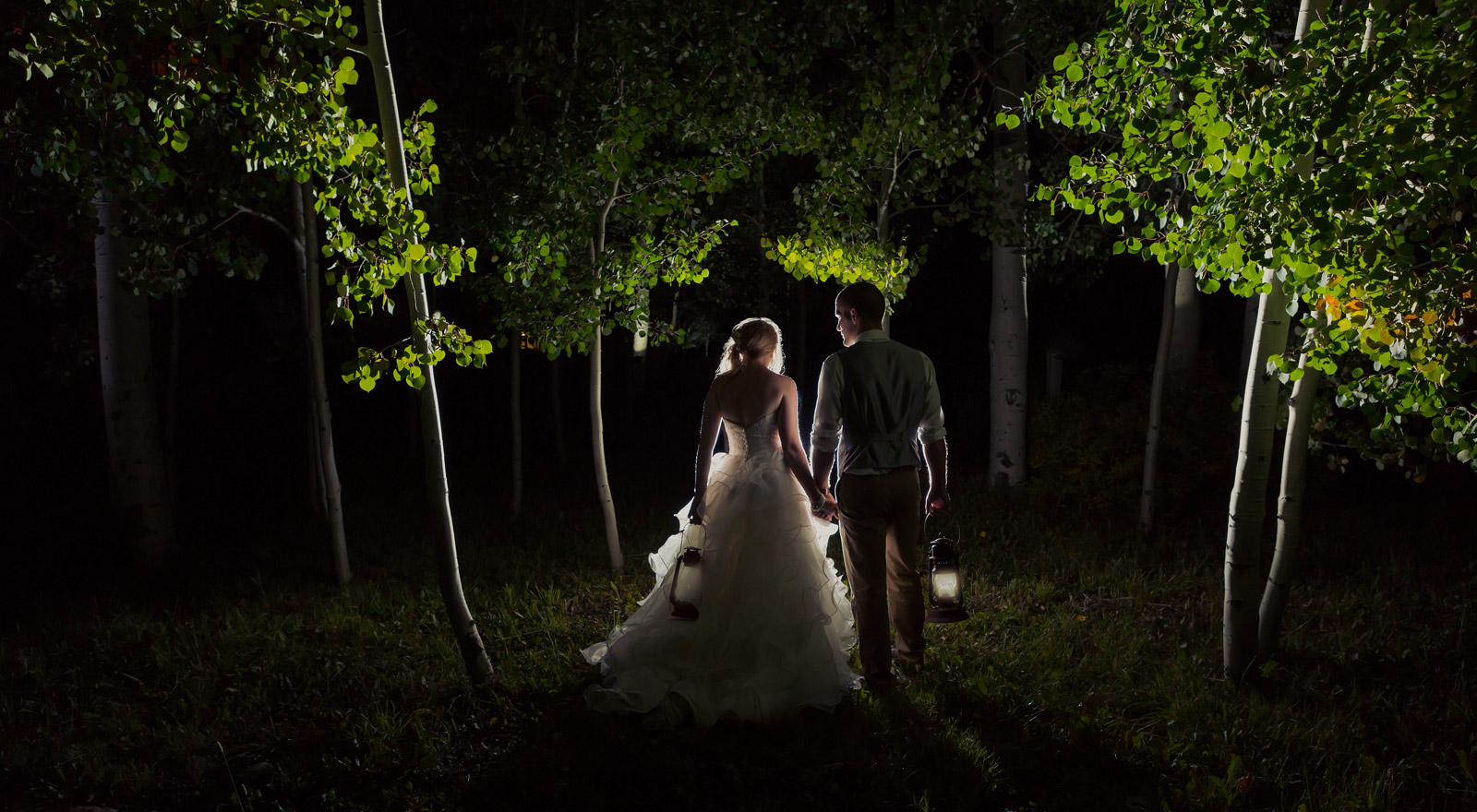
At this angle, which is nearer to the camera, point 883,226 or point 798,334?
point 883,226

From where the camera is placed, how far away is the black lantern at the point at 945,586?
4.39 meters

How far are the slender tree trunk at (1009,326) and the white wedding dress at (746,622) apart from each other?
210 inches

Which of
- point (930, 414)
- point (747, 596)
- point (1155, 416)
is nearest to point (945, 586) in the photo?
point (930, 414)

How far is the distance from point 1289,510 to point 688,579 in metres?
3.41

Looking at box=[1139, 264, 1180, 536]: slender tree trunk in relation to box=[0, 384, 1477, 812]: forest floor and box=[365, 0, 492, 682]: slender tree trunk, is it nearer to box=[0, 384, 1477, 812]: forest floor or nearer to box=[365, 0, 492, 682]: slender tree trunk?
box=[0, 384, 1477, 812]: forest floor

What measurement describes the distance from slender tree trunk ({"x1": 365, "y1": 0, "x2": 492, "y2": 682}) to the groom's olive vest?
7.20ft

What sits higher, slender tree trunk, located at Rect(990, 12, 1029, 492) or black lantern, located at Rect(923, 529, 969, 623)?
slender tree trunk, located at Rect(990, 12, 1029, 492)

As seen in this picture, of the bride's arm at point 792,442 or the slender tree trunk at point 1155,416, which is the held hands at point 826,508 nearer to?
the bride's arm at point 792,442

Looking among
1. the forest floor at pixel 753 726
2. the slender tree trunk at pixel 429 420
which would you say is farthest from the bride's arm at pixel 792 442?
the slender tree trunk at pixel 429 420

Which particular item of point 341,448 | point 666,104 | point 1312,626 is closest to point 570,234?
point 666,104

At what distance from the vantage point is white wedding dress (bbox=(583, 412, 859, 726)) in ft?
14.5

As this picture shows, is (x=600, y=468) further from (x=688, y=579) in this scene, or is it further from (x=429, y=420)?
(x=429, y=420)

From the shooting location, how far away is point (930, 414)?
4668 mm

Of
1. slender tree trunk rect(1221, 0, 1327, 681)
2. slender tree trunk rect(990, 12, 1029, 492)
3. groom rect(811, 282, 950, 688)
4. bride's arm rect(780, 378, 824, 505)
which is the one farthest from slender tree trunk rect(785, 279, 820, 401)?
slender tree trunk rect(1221, 0, 1327, 681)
